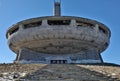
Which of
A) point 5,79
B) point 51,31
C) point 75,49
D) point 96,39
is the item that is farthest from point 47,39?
point 5,79

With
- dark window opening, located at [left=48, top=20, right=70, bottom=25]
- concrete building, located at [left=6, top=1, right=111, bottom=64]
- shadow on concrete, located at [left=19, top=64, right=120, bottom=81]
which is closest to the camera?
shadow on concrete, located at [left=19, top=64, right=120, bottom=81]

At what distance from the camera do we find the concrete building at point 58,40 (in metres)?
19.4

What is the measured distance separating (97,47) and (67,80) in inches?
564

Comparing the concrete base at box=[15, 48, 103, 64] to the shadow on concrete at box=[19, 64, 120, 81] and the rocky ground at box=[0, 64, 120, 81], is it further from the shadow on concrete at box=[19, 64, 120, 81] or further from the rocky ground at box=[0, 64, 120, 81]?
the shadow on concrete at box=[19, 64, 120, 81]

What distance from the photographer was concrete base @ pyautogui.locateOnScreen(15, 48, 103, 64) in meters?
19.0

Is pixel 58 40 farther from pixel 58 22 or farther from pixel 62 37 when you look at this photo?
pixel 58 22

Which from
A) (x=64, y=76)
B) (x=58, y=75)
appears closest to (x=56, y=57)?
(x=58, y=75)

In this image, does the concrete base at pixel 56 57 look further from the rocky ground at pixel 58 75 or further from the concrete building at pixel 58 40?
the rocky ground at pixel 58 75

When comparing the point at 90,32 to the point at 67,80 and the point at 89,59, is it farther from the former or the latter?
the point at 67,80

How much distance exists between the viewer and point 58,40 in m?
19.7

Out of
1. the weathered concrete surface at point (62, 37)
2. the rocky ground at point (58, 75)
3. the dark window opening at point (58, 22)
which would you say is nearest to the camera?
the rocky ground at point (58, 75)

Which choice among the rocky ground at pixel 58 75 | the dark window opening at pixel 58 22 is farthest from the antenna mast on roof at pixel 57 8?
the rocky ground at pixel 58 75

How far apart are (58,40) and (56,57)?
1.23 metres

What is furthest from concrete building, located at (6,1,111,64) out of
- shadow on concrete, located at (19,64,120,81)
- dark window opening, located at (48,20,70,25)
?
shadow on concrete, located at (19,64,120,81)
